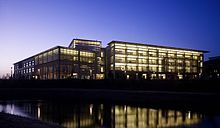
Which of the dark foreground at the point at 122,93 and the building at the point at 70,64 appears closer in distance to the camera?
the dark foreground at the point at 122,93

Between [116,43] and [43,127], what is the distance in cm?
9874

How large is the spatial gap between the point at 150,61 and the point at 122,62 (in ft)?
58.6

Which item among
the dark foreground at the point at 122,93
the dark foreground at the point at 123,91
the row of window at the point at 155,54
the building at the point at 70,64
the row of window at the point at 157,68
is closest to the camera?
the dark foreground at the point at 122,93

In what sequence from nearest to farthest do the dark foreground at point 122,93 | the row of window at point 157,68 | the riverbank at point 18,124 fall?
1. the riverbank at point 18,124
2. the dark foreground at point 122,93
3. the row of window at point 157,68

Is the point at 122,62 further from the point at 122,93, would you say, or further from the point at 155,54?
the point at 122,93

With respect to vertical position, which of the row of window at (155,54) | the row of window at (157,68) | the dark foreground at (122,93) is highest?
the row of window at (155,54)

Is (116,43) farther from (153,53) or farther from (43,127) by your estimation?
(43,127)

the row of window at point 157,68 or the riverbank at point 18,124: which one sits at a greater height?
the row of window at point 157,68

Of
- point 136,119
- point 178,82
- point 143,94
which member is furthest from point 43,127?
point 178,82

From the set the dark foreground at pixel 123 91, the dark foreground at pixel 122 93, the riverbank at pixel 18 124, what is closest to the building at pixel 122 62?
the dark foreground at pixel 123 91

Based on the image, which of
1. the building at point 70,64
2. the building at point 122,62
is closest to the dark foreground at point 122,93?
the building at point 122,62

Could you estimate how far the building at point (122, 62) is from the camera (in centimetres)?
12394

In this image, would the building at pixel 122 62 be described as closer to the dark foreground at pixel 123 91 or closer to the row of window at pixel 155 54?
the row of window at pixel 155 54

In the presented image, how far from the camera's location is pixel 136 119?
3750cm
